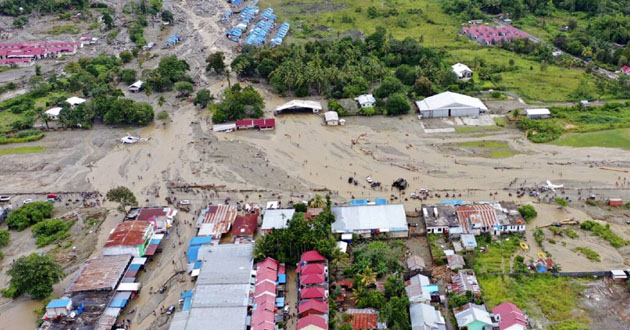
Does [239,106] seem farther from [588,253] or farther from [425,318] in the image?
[588,253]

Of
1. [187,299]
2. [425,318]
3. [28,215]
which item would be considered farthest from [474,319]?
[28,215]

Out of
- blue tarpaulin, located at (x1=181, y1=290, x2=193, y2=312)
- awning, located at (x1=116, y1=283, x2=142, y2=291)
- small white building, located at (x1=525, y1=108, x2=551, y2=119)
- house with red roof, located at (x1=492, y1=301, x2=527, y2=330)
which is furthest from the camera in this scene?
small white building, located at (x1=525, y1=108, x2=551, y2=119)

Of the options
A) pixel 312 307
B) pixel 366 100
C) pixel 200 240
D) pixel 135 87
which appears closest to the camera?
pixel 312 307

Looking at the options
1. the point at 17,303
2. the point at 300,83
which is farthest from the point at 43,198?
the point at 300,83

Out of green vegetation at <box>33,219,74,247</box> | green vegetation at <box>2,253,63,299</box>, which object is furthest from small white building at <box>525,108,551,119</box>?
green vegetation at <box>2,253,63,299</box>

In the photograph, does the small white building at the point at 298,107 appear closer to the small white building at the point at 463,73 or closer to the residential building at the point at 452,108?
the residential building at the point at 452,108

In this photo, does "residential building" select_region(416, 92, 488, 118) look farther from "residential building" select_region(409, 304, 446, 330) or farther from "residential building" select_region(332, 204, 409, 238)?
"residential building" select_region(409, 304, 446, 330)

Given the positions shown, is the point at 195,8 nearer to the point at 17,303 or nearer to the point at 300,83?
the point at 300,83

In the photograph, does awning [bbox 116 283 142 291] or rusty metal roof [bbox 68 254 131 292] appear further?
awning [bbox 116 283 142 291]
